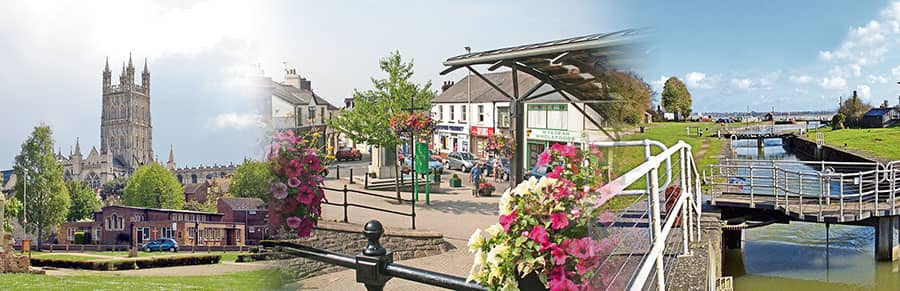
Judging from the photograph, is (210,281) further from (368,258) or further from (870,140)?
(870,140)

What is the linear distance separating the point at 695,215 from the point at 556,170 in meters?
4.14

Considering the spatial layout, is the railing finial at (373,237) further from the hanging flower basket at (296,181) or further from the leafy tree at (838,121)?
the leafy tree at (838,121)

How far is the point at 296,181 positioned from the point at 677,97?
1.84 m

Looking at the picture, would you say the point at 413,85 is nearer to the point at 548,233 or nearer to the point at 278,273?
the point at 278,273

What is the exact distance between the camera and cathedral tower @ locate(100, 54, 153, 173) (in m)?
1.66

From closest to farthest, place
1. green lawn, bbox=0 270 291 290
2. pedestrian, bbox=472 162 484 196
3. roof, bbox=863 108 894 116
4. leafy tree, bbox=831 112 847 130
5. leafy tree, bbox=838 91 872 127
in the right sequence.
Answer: green lawn, bbox=0 270 291 290
pedestrian, bbox=472 162 484 196
leafy tree, bbox=831 112 847 130
leafy tree, bbox=838 91 872 127
roof, bbox=863 108 894 116

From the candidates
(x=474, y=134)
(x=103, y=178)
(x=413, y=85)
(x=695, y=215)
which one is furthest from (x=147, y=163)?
(x=695, y=215)

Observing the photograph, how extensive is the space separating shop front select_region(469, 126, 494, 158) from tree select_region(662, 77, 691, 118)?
3.83 feet

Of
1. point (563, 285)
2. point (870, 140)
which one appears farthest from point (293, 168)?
point (870, 140)

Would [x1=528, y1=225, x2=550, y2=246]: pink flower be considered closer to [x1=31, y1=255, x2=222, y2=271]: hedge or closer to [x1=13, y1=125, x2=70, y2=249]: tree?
[x1=31, y1=255, x2=222, y2=271]: hedge

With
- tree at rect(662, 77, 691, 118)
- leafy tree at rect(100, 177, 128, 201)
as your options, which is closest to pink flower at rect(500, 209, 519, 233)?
leafy tree at rect(100, 177, 128, 201)

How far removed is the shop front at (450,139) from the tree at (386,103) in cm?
10

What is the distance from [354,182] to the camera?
1.81 m

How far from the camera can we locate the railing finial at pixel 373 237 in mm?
1613
